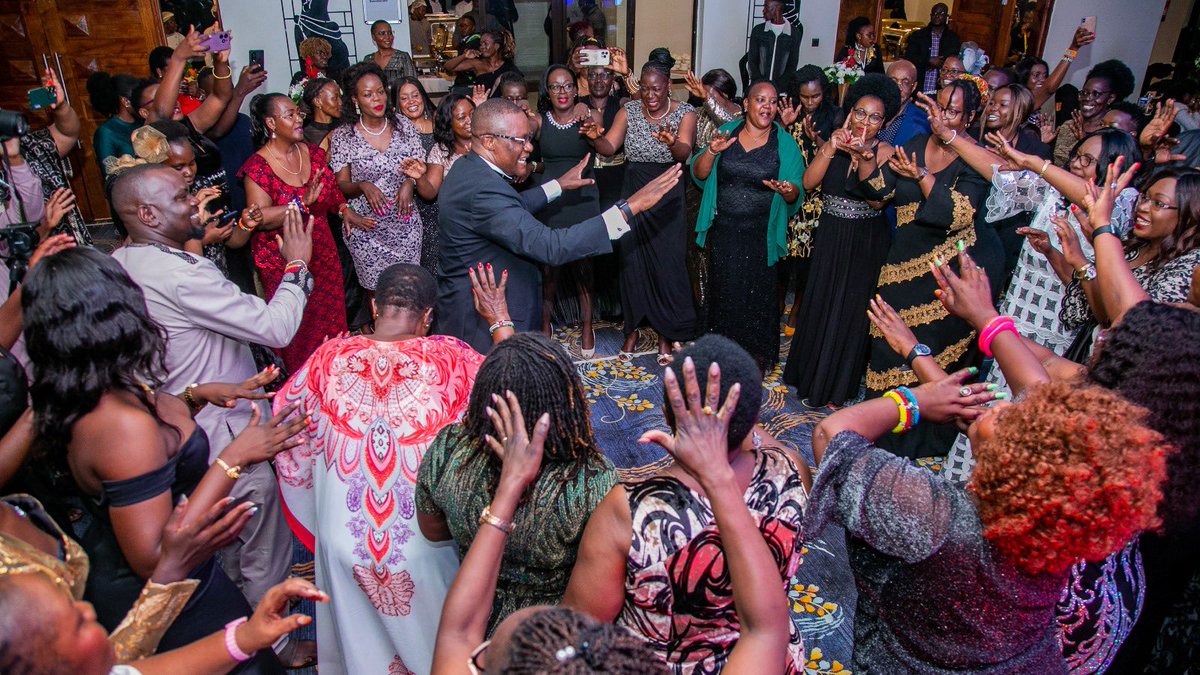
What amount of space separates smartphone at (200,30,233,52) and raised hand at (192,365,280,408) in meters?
2.91

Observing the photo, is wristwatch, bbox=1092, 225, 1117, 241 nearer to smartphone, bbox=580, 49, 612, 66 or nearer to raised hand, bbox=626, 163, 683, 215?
raised hand, bbox=626, 163, 683, 215

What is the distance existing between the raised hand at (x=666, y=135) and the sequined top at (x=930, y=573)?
329 centimetres

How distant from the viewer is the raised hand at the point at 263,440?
190cm

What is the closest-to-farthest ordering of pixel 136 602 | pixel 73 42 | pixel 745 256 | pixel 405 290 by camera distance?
pixel 136 602 < pixel 405 290 < pixel 745 256 < pixel 73 42

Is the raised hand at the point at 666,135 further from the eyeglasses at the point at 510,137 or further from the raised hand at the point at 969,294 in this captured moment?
the raised hand at the point at 969,294

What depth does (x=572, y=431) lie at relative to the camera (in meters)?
1.70

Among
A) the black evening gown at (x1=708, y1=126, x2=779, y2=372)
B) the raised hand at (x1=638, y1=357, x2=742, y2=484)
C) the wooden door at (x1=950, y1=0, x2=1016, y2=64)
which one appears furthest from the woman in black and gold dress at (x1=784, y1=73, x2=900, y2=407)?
the wooden door at (x1=950, y1=0, x2=1016, y2=64)

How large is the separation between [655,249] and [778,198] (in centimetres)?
89

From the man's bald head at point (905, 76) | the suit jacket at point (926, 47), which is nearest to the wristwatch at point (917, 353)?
the man's bald head at point (905, 76)

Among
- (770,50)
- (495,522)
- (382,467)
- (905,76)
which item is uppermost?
(770,50)

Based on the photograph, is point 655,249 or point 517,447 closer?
point 517,447

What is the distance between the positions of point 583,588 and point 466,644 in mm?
284

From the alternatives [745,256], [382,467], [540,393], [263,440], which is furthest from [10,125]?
[745,256]

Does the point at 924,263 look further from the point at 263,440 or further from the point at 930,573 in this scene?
the point at 263,440
